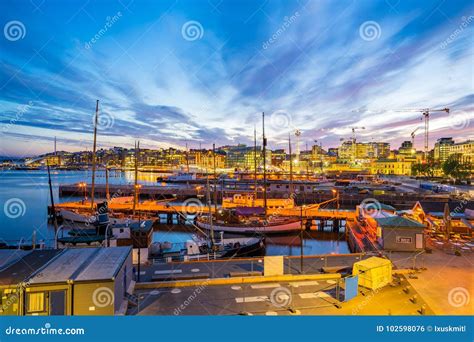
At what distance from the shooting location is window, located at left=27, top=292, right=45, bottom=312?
5.73 m

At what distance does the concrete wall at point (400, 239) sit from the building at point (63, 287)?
10.9 meters

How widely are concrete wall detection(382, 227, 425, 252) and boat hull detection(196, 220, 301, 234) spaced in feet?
31.0

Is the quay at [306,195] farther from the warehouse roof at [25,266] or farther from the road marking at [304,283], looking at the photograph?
the warehouse roof at [25,266]

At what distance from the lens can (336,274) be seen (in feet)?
30.0

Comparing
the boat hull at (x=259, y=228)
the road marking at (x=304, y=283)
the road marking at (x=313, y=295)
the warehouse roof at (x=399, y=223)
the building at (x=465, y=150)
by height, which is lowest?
the boat hull at (x=259, y=228)

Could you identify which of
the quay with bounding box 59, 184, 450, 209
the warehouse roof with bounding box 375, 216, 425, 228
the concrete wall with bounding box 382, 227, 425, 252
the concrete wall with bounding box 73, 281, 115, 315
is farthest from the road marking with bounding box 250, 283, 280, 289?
the quay with bounding box 59, 184, 450, 209

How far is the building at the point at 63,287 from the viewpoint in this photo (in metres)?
5.69

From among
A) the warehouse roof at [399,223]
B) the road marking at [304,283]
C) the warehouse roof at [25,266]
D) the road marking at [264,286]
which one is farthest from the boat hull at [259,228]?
the warehouse roof at [25,266]

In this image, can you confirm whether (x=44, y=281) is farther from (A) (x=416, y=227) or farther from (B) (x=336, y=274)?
(A) (x=416, y=227)

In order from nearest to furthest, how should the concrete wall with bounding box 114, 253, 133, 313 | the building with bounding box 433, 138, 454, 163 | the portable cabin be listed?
the portable cabin
the concrete wall with bounding box 114, 253, 133, 313
the building with bounding box 433, 138, 454, 163

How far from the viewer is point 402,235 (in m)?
12.3

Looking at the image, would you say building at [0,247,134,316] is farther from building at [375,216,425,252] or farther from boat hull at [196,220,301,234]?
boat hull at [196,220,301,234]

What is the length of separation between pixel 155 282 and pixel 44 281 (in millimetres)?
3223

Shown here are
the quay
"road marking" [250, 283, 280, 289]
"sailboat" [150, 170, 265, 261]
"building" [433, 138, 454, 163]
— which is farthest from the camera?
"building" [433, 138, 454, 163]
